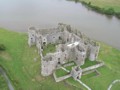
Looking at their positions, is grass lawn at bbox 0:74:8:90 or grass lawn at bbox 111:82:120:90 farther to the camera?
grass lawn at bbox 111:82:120:90

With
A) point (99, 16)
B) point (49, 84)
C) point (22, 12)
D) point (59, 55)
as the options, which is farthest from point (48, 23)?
point (49, 84)

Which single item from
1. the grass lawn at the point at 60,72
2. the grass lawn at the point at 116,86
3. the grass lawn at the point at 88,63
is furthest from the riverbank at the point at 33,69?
the grass lawn at the point at 88,63

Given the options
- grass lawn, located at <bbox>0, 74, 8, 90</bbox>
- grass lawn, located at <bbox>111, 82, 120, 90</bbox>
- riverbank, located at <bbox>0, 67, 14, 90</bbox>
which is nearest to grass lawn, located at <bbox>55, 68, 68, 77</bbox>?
riverbank, located at <bbox>0, 67, 14, 90</bbox>

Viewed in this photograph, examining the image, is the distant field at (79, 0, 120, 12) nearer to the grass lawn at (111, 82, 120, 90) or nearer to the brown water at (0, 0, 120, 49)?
the brown water at (0, 0, 120, 49)

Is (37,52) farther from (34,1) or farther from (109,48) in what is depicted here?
(34,1)

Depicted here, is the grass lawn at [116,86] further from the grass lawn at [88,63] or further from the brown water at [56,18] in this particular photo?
the brown water at [56,18]

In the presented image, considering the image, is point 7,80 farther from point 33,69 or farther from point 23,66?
point 33,69
